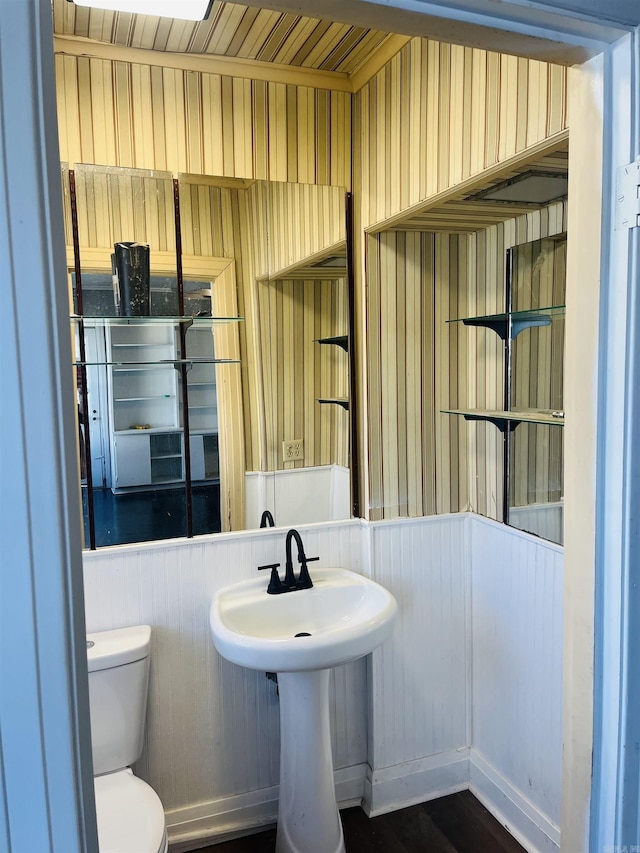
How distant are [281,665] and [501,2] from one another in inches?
60.2

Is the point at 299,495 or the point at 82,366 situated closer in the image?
the point at 82,366

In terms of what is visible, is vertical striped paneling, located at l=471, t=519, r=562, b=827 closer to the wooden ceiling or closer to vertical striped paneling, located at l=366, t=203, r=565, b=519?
vertical striped paneling, located at l=366, t=203, r=565, b=519

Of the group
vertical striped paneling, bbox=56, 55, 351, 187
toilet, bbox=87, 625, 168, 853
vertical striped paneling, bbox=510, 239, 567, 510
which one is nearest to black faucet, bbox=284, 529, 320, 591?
toilet, bbox=87, 625, 168, 853

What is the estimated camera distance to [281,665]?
1683 millimetres

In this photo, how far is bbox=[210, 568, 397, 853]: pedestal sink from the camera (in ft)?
5.57

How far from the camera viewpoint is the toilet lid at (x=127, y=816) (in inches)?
59.9

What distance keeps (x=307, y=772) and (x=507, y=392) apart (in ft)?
4.54

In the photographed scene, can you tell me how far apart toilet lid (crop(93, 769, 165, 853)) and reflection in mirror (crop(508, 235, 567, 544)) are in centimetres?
137

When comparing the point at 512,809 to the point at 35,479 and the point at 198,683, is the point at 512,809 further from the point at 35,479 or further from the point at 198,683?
the point at 35,479

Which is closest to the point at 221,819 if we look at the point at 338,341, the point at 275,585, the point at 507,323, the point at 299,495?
the point at 275,585

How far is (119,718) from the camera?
6.01ft

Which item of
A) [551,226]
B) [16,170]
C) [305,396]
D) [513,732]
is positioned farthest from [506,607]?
[16,170]

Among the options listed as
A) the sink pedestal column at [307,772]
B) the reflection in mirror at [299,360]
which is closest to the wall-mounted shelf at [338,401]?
the reflection in mirror at [299,360]

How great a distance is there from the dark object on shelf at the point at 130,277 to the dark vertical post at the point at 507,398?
1.18m
